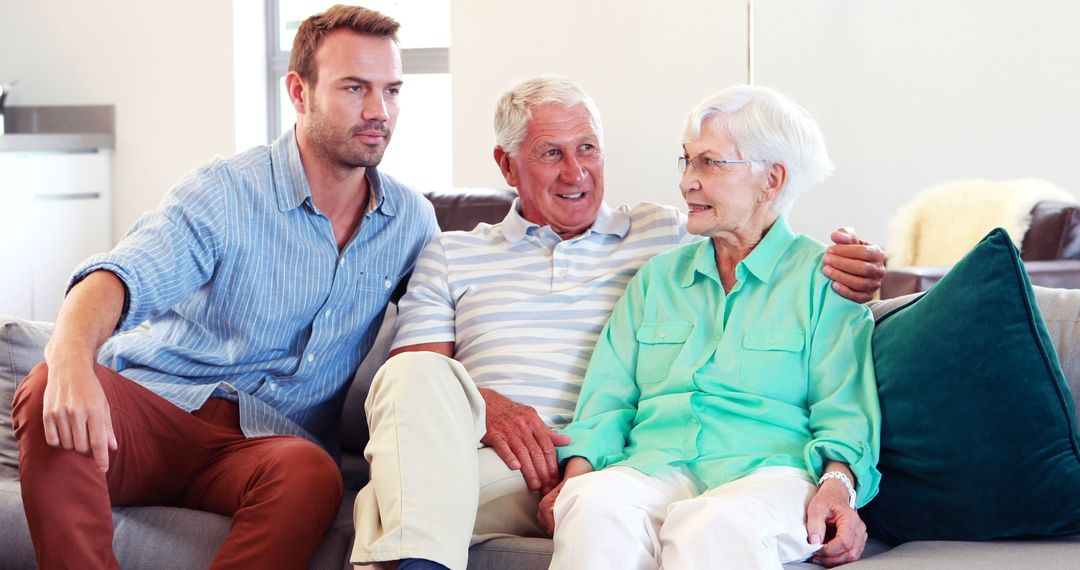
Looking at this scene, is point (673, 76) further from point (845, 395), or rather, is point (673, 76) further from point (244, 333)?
point (845, 395)

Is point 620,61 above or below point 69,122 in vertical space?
above

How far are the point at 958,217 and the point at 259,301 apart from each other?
2.40m

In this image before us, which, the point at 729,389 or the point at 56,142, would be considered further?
the point at 56,142

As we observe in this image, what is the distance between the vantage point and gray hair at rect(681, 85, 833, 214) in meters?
2.04

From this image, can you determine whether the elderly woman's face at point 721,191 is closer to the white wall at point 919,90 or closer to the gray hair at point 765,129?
the gray hair at point 765,129

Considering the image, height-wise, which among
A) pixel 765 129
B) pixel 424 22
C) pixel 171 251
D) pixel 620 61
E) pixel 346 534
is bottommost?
pixel 346 534

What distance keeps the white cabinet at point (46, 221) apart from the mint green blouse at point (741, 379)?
341 cm

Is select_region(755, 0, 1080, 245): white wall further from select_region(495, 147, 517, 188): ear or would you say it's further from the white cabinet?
the white cabinet

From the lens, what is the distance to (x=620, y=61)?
15.5ft

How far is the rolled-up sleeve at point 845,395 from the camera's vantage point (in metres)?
1.77


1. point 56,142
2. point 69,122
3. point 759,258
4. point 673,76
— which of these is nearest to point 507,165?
point 759,258

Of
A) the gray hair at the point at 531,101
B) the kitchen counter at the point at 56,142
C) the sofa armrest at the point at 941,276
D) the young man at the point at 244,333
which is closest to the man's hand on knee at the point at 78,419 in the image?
the young man at the point at 244,333

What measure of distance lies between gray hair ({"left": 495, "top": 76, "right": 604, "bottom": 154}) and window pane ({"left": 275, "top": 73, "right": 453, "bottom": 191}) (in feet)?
9.24

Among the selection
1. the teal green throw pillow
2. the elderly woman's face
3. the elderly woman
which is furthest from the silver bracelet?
the elderly woman's face
